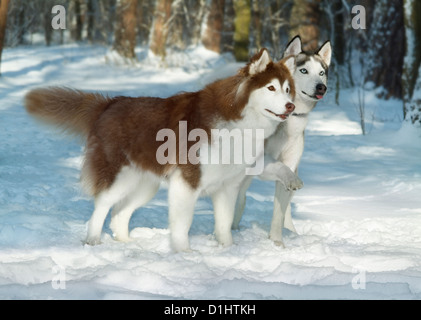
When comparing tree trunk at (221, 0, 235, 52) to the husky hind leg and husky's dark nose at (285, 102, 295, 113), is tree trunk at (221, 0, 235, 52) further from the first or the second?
husky's dark nose at (285, 102, 295, 113)

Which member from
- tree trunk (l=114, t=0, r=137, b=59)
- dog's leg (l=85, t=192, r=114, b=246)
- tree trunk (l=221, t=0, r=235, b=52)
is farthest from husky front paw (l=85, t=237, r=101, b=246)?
tree trunk (l=221, t=0, r=235, b=52)

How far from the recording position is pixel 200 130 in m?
4.90

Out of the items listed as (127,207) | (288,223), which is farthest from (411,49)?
(127,207)

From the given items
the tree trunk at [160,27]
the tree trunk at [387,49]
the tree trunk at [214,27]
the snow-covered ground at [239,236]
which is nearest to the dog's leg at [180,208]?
the snow-covered ground at [239,236]

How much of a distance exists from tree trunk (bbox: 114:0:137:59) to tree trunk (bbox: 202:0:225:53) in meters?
3.12

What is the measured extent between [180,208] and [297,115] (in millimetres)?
1301

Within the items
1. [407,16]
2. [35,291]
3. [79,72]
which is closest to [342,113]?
[407,16]

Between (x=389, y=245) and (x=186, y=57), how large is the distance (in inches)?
579

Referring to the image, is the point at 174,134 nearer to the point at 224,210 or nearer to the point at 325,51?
the point at 224,210

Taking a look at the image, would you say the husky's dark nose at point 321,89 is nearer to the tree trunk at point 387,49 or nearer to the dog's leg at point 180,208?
the dog's leg at point 180,208

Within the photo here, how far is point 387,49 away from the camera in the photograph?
14188 mm

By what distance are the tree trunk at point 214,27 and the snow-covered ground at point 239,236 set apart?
9.63 m
